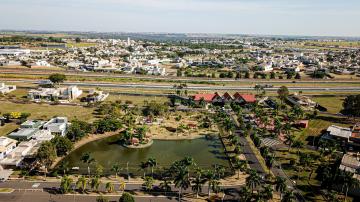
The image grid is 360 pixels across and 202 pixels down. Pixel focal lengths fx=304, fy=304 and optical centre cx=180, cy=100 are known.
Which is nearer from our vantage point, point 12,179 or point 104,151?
point 12,179

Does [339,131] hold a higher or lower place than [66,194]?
higher

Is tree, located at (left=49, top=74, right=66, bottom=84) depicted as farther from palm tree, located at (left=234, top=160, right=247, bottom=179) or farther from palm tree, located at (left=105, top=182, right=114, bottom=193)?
palm tree, located at (left=234, top=160, right=247, bottom=179)

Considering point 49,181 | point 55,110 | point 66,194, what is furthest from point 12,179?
point 55,110

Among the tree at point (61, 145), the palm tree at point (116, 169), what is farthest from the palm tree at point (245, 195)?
the tree at point (61, 145)

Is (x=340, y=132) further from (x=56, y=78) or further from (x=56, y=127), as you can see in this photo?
(x=56, y=78)

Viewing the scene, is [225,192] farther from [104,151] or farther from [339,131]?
[339,131]

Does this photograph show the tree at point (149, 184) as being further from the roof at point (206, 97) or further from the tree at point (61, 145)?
the roof at point (206, 97)
